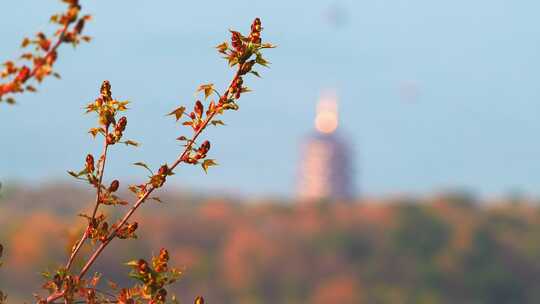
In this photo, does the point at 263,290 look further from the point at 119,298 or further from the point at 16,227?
the point at 119,298

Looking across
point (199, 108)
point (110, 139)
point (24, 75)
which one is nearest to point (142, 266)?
point (110, 139)

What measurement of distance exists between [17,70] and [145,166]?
0.53 meters

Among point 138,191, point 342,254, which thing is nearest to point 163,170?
point 138,191

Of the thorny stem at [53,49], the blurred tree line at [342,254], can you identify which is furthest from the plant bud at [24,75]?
the blurred tree line at [342,254]

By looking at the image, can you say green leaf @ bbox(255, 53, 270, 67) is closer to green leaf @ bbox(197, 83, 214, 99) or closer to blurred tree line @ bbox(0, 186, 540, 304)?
green leaf @ bbox(197, 83, 214, 99)

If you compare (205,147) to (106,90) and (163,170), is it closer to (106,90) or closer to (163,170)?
(163,170)

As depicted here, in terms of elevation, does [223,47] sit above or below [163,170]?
above

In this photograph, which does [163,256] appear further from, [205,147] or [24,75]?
[24,75]

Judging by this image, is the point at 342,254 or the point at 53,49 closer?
the point at 53,49

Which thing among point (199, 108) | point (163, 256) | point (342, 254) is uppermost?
point (342, 254)

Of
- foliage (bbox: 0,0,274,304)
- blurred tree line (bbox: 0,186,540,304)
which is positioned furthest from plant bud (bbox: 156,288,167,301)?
blurred tree line (bbox: 0,186,540,304)

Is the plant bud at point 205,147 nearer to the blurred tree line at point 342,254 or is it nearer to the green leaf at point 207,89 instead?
the green leaf at point 207,89

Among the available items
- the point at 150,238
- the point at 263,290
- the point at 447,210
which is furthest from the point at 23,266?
the point at 447,210

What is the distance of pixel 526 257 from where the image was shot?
4476 inches
